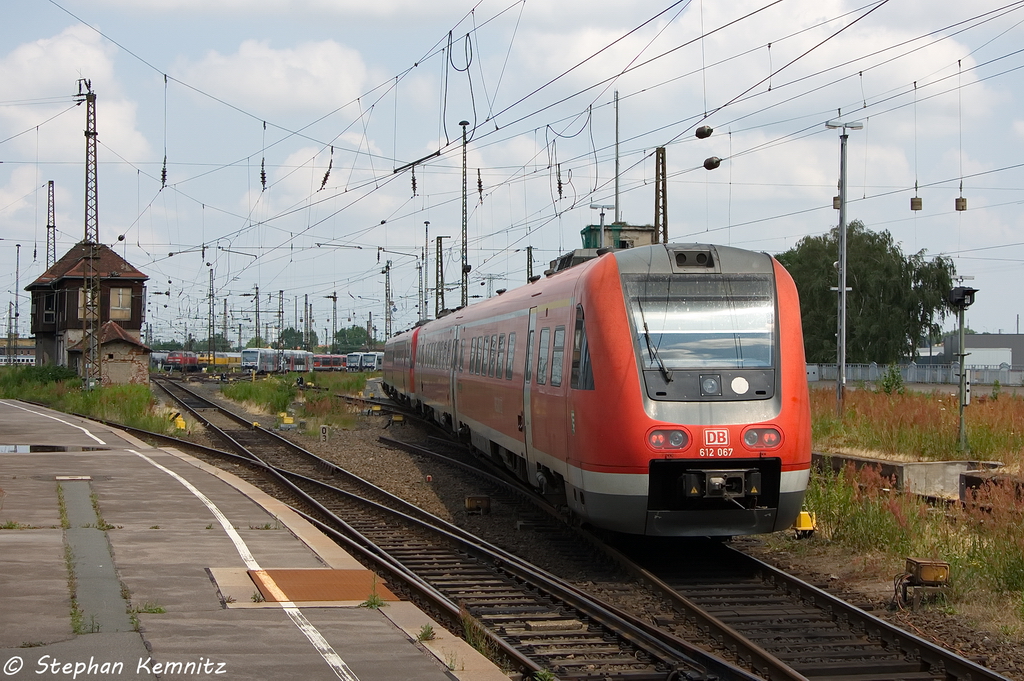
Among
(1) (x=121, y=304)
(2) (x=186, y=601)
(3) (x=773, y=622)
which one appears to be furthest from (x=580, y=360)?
(1) (x=121, y=304)

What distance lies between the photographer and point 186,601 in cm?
794

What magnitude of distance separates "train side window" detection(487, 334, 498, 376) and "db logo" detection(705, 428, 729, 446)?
22.9 ft

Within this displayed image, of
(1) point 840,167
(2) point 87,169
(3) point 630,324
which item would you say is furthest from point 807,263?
(3) point 630,324

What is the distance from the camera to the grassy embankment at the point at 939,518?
30.1 ft

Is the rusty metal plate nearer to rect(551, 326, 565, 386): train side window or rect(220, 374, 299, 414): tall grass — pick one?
rect(551, 326, 565, 386): train side window

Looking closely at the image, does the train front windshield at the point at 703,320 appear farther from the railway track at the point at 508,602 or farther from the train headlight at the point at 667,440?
the railway track at the point at 508,602

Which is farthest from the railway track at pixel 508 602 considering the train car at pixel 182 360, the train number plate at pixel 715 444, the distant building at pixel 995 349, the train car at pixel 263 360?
the train car at pixel 182 360

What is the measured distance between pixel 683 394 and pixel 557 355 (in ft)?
7.57

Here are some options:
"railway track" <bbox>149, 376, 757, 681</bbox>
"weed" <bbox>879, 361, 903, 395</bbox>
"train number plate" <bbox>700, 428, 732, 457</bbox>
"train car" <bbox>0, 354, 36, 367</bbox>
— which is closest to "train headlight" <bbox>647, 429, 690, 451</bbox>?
"train number plate" <bbox>700, 428, 732, 457</bbox>

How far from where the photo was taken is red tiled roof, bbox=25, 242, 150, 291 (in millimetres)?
60344

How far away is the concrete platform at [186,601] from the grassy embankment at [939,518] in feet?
16.3

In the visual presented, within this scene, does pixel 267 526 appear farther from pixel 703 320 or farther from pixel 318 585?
pixel 703 320

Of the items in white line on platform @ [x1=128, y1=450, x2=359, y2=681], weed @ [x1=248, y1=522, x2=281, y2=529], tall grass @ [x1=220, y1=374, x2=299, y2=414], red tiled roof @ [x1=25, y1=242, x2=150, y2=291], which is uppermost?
red tiled roof @ [x1=25, y1=242, x2=150, y2=291]

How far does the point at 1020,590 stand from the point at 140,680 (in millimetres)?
7306
